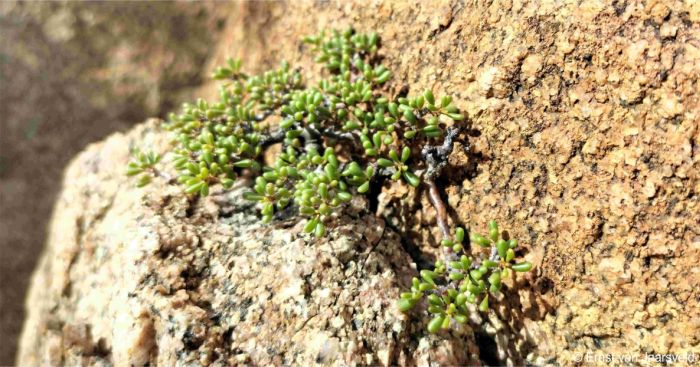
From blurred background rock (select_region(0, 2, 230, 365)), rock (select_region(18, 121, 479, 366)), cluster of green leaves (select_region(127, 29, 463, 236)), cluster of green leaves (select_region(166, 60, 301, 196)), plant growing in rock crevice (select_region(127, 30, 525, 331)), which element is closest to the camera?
rock (select_region(18, 121, 479, 366))

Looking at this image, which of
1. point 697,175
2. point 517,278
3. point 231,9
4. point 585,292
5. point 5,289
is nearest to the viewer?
point 697,175

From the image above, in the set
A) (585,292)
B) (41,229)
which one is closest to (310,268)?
(585,292)

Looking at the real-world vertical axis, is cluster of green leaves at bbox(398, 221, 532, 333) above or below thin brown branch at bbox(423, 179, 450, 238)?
below

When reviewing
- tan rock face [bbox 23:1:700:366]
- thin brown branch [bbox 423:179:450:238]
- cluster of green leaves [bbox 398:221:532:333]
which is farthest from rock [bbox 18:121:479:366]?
thin brown branch [bbox 423:179:450:238]

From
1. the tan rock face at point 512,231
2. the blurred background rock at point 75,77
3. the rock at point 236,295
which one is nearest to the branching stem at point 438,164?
the tan rock face at point 512,231

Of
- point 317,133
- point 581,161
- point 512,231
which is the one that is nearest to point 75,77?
point 317,133

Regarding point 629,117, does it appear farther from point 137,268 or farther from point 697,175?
point 137,268

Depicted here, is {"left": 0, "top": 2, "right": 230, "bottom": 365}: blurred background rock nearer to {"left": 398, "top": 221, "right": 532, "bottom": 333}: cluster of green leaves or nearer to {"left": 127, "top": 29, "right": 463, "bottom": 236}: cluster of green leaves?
{"left": 127, "top": 29, "right": 463, "bottom": 236}: cluster of green leaves
